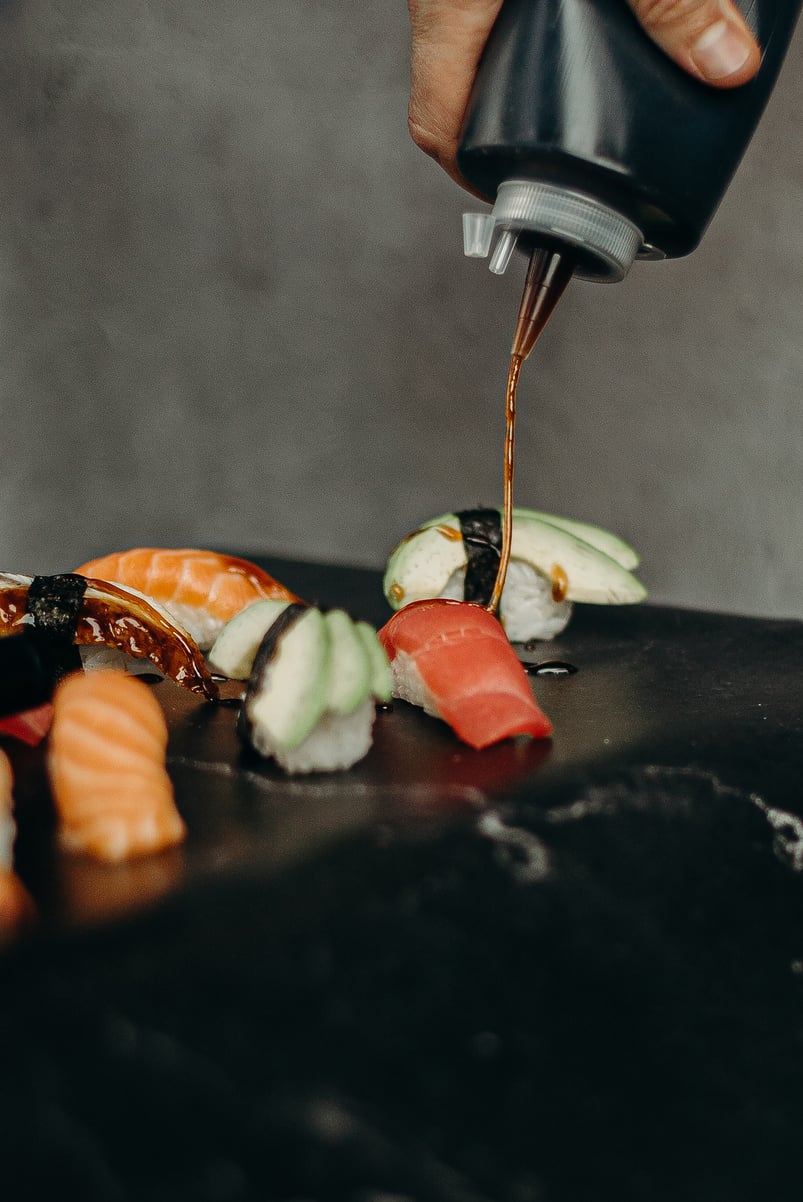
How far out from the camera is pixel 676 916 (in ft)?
3.30

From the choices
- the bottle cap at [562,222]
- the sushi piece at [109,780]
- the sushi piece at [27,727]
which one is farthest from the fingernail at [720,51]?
the sushi piece at [27,727]

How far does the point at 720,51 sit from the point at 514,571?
0.89 m

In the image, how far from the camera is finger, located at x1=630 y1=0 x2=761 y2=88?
1163 mm

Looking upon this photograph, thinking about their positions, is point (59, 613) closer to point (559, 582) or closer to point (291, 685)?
point (291, 685)

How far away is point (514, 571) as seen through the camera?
6.08 feet

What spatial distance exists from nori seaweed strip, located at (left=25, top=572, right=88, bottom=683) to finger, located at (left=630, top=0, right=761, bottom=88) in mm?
999

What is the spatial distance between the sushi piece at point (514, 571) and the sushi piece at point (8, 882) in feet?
2.91

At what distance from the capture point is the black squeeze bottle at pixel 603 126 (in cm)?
121

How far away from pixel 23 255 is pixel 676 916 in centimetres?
269

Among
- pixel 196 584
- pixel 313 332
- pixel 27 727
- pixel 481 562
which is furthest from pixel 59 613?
pixel 313 332

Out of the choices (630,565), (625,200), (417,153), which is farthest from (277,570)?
(625,200)

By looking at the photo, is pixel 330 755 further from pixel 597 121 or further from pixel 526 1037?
pixel 597 121

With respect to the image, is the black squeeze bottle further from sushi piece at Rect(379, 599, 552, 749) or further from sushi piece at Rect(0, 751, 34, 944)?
sushi piece at Rect(0, 751, 34, 944)

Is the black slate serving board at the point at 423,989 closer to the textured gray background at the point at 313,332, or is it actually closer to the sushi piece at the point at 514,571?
the sushi piece at the point at 514,571
